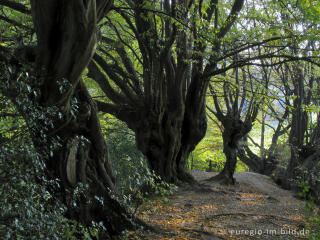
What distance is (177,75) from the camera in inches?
373

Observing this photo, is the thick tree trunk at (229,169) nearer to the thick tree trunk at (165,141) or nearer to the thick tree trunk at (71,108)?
the thick tree trunk at (165,141)

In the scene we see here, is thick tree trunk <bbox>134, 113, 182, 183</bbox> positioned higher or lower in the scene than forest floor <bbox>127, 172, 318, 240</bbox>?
higher

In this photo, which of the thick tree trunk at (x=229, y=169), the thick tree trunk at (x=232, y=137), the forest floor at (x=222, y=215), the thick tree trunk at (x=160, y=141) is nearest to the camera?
the forest floor at (x=222, y=215)

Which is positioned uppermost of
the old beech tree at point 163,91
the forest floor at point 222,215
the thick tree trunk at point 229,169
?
Answer: the old beech tree at point 163,91

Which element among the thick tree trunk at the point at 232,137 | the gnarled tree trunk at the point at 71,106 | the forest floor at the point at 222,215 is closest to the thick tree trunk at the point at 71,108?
the gnarled tree trunk at the point at 71,106

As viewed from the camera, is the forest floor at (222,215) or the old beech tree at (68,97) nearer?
the old beech tree at (68,97)

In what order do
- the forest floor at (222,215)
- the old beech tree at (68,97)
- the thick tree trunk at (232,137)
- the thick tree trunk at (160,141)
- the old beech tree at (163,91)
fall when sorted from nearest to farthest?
the old beech tree at (68,97), the forest floor at (222,215), the old beech tree at (163,91), the thick tree trunk at (160,141), the thick tree trunk at (232,137)

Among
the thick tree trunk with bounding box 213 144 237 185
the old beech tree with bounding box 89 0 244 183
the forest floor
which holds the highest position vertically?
the old beech tree with bounding box 89 0 244 183

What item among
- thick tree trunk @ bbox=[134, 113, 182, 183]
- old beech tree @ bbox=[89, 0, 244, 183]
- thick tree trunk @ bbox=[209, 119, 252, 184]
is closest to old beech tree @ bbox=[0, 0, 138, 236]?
old beech tree @ bbox=[89, 0, 244, 183]

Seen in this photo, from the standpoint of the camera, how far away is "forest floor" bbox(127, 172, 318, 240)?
5.58 m

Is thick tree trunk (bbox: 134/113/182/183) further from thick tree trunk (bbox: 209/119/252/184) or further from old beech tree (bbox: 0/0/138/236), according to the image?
old beech tree (bbox: 0/0/138/236)

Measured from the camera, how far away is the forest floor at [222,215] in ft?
18.3

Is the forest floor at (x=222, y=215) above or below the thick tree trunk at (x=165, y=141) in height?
below

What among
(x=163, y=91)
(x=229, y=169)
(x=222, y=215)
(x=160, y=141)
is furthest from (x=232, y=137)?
(x=222, y=215)
